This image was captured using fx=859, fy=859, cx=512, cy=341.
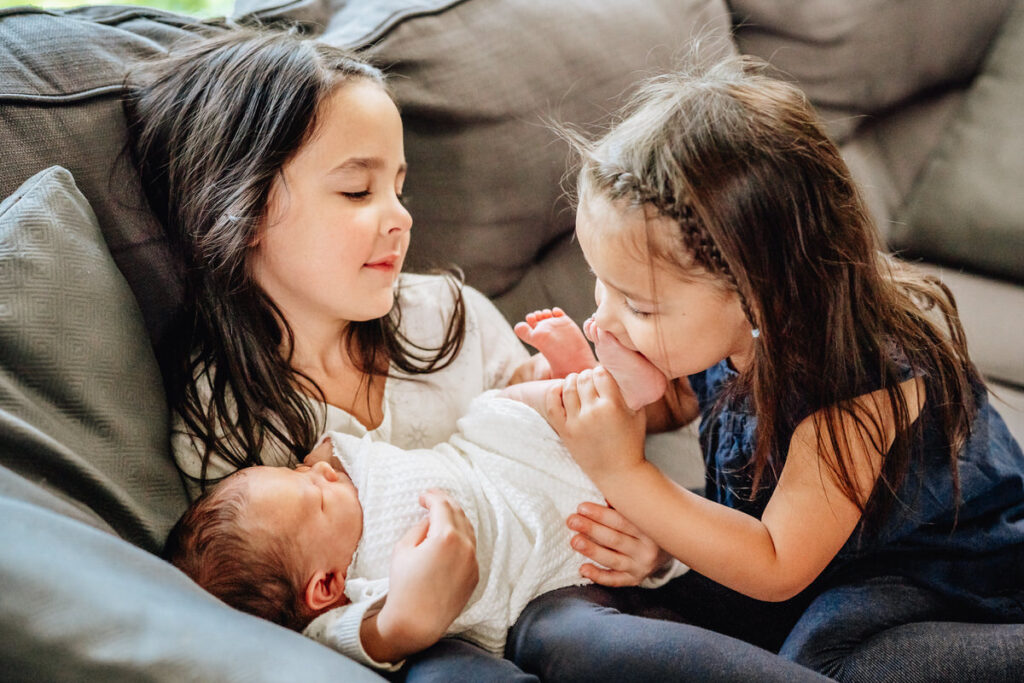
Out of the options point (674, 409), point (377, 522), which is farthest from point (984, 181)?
point (377, 522)

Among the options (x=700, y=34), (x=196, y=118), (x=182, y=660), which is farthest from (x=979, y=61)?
(x=182, y=660)

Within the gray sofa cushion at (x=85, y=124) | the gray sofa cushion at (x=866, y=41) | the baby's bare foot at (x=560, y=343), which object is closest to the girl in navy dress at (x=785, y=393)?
the baby's bare foot at (x=560, y=343)

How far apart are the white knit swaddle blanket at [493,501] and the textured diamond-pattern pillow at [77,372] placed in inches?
9.4

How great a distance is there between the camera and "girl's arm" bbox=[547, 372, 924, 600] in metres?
1.03

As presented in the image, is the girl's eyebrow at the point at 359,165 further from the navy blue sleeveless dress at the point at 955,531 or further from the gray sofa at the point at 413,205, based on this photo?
the navy blue sleeveless dress at the point at 955,531

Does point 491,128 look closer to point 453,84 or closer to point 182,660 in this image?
point 453,84

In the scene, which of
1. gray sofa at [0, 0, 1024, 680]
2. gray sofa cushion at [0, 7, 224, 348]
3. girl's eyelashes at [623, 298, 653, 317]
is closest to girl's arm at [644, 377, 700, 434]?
gray sofa at [0, 0, 1024, 680]

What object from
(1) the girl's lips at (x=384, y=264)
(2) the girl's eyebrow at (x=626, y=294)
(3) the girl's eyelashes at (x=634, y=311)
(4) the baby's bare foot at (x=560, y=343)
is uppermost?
(2) the girl's eyebrow at (x=626, y=294)

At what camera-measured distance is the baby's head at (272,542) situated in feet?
3.25

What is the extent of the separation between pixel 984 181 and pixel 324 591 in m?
1.53

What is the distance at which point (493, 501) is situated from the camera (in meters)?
1.16

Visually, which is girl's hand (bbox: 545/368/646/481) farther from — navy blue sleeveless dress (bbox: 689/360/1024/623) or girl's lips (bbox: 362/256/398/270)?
girl's lips (bbox: 362/256/398/270)

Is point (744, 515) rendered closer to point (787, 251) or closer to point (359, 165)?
point (787, 251)

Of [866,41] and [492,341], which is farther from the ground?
[866,41]
